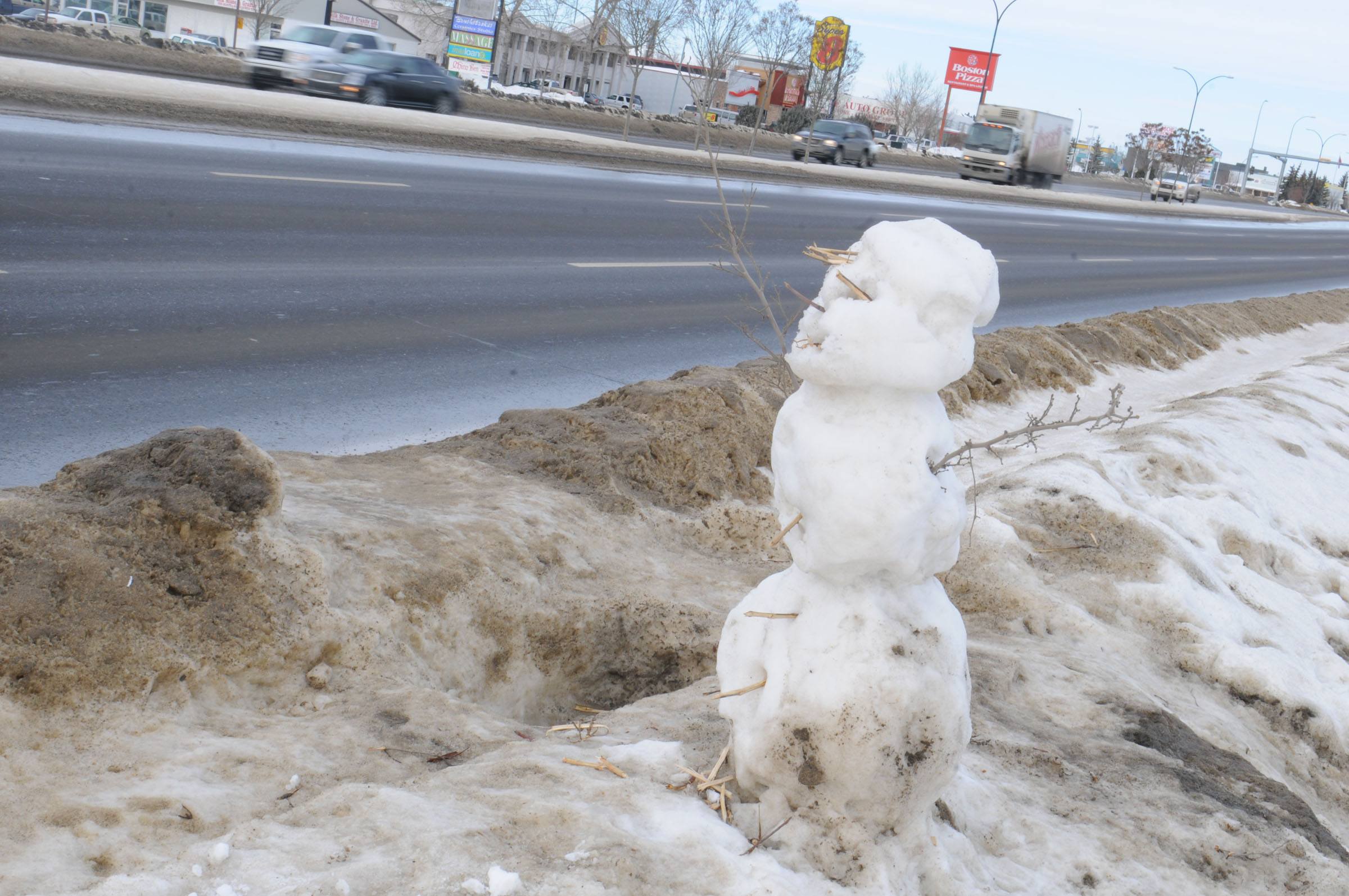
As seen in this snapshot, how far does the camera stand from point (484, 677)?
405cm

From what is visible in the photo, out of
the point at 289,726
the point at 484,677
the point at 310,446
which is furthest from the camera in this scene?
the point at 310,446

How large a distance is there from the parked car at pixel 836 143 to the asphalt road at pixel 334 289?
18.6 m

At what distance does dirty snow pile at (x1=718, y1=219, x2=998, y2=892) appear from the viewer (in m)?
2.57

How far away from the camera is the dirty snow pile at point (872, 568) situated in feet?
8.45

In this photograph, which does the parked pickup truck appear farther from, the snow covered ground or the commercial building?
the snow covered ground

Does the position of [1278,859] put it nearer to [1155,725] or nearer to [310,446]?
[1155,725]

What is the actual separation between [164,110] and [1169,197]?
5897cm

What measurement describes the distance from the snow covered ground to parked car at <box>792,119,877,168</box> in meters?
31.2

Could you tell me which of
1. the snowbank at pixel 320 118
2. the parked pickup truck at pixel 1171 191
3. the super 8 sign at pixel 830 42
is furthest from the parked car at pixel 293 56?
the parked pickup truck at pixel 1171 191

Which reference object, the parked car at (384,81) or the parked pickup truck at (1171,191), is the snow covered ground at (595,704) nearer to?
the parked car at (384,81)

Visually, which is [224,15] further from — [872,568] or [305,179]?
[872,568]

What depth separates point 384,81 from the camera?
77.0 feet

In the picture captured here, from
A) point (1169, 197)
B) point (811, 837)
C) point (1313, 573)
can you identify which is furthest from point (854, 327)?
point (1169, 197)

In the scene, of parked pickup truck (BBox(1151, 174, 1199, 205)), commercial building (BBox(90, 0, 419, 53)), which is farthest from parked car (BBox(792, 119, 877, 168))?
commercial building (BBox(90, 0, 419, 53))
